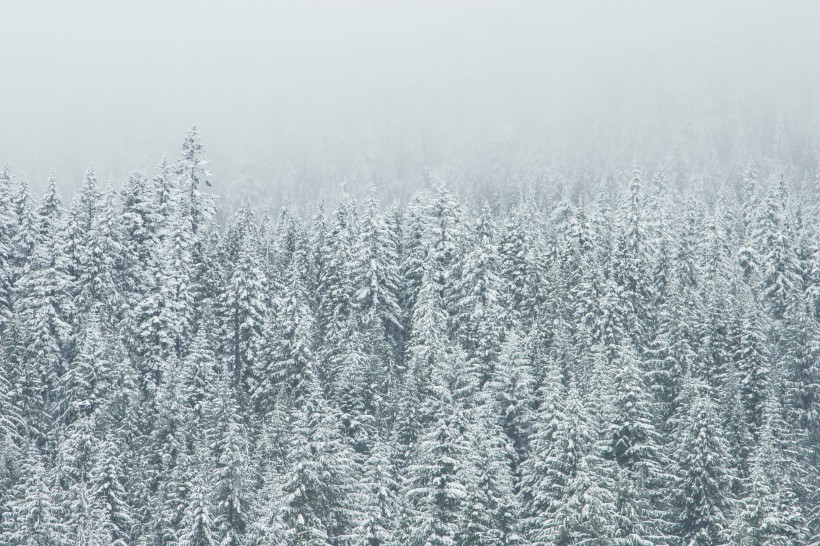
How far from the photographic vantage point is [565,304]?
54.2 meters

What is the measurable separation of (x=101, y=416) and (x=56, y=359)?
8.07 meters

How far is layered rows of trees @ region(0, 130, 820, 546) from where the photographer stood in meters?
34.6

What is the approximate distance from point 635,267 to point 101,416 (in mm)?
36860

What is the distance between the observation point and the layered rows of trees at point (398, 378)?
34.6m

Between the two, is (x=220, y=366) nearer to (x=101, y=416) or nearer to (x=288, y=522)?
(x=101, y=416)

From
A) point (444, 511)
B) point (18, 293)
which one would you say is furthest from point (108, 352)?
point (444, 511)

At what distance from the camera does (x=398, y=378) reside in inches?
2014

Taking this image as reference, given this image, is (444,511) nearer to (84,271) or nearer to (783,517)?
(783,517)

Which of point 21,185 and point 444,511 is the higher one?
point 21,185

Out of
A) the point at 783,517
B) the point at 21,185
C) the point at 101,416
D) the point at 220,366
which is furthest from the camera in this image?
the point at 21,185

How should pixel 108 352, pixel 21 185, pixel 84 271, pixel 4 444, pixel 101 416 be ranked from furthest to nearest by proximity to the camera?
1. pixel 21 185
2. pixel 84 271
3. pixel 108 352
4. pixel 101 416
5. pixel 4 444

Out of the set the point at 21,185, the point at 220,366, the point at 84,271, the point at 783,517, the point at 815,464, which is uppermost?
the point at 21,185

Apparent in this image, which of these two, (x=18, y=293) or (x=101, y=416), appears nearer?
(x=101, y=416)

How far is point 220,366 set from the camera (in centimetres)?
5369
